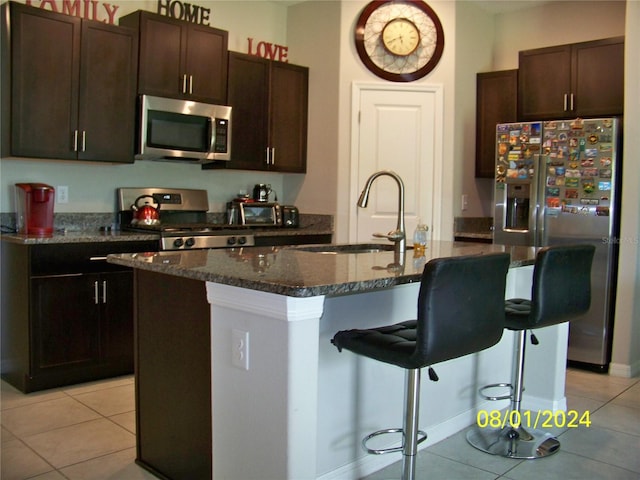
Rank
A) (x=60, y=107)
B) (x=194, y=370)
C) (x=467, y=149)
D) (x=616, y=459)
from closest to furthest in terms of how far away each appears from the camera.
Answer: (x=194, y=370), (x=616, y=459), (x=60, y=107), (x=467, y=149)

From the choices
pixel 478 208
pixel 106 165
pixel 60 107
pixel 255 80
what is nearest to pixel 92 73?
pixel 60 107

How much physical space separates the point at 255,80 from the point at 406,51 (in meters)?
1.19

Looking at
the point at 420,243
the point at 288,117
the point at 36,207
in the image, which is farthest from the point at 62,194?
the point at 420,243

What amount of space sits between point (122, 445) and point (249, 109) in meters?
2.77

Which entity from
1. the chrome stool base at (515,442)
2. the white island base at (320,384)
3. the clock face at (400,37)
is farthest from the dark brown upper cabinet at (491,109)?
the chrome stool base at (515,442)

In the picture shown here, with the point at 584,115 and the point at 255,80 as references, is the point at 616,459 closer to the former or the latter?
the point at 584,115

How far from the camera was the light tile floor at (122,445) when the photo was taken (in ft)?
8.30

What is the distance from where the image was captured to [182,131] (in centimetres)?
433

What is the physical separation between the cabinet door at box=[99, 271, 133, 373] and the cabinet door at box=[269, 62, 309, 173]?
5.45 ft

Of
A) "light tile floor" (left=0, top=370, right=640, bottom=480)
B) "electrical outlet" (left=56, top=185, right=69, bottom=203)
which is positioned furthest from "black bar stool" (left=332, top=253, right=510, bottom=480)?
"electrical outlet" (left=56, top=185, right=69, bottom=203)

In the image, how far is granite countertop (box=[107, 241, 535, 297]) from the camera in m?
1.81

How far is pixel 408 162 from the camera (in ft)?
16.1

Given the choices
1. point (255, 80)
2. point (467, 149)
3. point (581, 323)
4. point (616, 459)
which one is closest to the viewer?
point (616, 459)

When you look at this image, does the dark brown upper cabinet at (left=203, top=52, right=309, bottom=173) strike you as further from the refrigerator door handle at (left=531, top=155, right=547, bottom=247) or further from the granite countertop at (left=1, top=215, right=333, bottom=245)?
the refrigerator door handle at (left=531, top=155, right=547, bottom=247)
